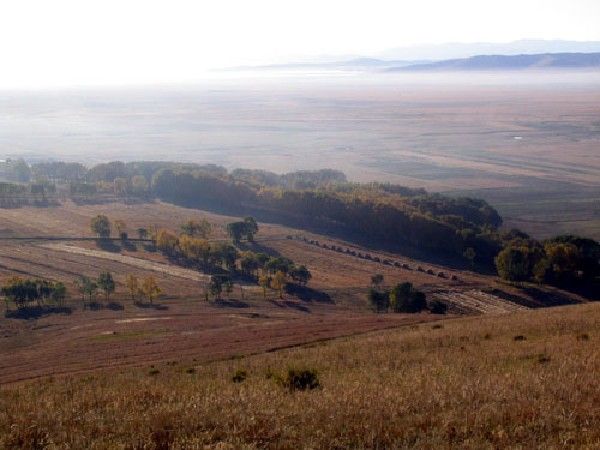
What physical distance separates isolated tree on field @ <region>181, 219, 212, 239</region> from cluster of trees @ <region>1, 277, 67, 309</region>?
82.8ft

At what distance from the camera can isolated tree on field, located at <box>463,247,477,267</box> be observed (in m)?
61.5

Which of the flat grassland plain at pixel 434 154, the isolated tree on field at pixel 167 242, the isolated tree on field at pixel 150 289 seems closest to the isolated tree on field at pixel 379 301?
the isolated tree on field at pixel 150 289

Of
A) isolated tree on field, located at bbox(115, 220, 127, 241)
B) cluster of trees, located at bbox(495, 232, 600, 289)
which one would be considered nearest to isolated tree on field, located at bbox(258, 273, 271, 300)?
cluster of trees, located at bbox(495, 232, 600, 289)

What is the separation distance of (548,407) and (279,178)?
103384 millimetres

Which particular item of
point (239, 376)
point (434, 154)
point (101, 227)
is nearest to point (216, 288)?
point (101, 227)

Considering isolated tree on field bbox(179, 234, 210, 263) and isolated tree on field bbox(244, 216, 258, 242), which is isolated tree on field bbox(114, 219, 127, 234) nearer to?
isolated tree on field bbox(179, 234, 210, 263)

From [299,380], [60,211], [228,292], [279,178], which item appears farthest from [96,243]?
[299,380]

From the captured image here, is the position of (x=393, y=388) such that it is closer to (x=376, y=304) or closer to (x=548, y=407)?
(x=548, y=407)

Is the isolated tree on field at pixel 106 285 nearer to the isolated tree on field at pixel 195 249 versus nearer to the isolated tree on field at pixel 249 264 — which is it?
the isolated tree on field at pixel 249 264

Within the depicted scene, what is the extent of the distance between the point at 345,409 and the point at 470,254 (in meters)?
54.0

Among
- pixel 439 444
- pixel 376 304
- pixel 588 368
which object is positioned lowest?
pixel 376 304

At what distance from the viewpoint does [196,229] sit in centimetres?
7144

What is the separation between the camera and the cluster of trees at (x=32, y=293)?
4275cm

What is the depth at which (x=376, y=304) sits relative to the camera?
4688 cm
